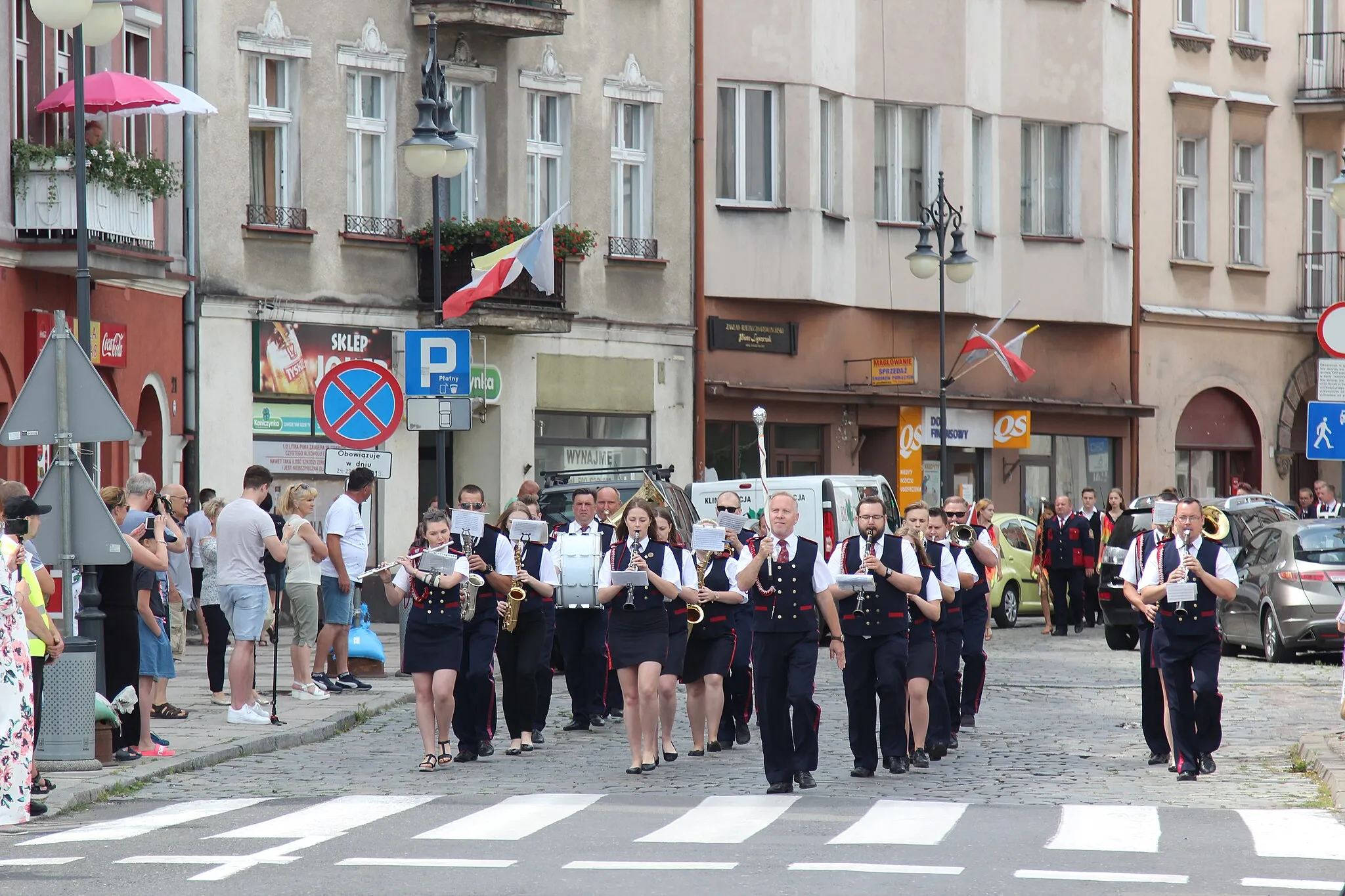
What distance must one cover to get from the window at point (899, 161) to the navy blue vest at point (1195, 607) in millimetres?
20781

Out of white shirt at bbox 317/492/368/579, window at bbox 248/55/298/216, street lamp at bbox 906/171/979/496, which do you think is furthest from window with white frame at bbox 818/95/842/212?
white shirt at bbox 317/492/368/579

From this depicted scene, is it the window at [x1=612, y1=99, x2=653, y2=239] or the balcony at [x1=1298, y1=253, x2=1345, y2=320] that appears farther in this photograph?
the balcony at [x1=1298, y1=253, x2=1345, y2=320]

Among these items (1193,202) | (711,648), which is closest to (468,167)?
(1193,202)

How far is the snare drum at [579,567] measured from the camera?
57.4ft

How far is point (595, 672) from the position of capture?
17953 millimetres

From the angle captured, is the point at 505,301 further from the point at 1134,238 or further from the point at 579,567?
the point at 1134,238

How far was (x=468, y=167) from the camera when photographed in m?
30.6

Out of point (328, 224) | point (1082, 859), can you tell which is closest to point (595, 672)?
point (1082, 859)

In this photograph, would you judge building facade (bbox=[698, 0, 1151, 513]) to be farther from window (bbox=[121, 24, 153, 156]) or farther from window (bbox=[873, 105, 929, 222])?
window (bbox=[121, 24, 153, 156])

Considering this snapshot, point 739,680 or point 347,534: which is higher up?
point 347,534

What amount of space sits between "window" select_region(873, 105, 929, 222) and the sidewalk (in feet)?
49.0

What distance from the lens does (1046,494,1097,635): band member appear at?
98.0ft

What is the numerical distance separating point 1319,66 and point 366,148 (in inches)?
792

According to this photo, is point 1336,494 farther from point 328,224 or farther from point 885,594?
point 885,594
